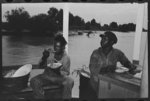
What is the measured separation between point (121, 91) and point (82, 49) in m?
0.37

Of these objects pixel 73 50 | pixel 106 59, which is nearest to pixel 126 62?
pixel 106 59

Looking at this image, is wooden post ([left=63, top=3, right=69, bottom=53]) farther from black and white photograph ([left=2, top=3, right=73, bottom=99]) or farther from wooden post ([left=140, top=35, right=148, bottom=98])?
wooden post ([left=140, top=35, right=148, bottom=98])

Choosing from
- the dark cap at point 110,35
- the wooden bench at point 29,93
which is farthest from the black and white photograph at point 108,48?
the wooden bench at point 29,93

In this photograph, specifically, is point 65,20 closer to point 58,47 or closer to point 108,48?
point 58,47

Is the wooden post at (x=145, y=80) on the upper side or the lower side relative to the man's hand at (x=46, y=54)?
lower

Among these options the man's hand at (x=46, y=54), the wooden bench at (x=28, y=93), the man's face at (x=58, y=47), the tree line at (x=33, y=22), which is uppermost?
the tree line at (x=33, y=22)

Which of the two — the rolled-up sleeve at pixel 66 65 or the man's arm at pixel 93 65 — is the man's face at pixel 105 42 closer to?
the man's arm at pixel 93 65

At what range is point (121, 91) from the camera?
175 centimetres

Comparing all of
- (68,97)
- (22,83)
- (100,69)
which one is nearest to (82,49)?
(100,69)

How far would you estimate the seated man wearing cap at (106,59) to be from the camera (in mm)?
1736

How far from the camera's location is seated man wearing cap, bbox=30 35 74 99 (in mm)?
1714

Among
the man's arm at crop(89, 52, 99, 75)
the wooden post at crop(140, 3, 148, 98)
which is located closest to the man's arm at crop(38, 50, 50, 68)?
the man's arm at crop(89, 52, 99, 75)

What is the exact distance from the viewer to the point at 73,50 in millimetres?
1723

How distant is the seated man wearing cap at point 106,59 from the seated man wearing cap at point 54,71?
0.16 m
